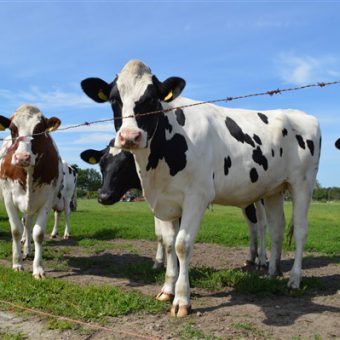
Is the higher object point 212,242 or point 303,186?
point 303,186

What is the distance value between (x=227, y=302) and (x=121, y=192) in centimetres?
331

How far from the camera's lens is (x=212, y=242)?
41.2 feet

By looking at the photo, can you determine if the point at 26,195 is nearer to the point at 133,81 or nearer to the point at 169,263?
the point at 169,263

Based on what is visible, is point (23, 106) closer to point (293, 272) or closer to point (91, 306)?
point (91, 306)

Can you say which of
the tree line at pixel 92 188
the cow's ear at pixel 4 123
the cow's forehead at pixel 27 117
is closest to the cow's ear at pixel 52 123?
the cow's forehead at pixel 27 117

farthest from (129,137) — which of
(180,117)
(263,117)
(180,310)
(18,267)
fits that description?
(18,267)

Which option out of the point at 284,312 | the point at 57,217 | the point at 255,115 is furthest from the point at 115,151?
the point at 57,217

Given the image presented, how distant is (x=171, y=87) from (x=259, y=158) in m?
1.88

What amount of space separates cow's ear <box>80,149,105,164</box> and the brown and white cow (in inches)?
45.6

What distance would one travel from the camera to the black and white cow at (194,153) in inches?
212

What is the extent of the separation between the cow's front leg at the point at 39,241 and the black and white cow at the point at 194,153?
2.48 m

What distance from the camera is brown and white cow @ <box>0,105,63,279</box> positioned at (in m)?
7.86

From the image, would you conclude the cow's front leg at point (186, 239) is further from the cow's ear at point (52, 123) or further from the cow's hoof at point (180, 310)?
the cow's ear at point (52, 123)

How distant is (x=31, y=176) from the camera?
26.3 ft
